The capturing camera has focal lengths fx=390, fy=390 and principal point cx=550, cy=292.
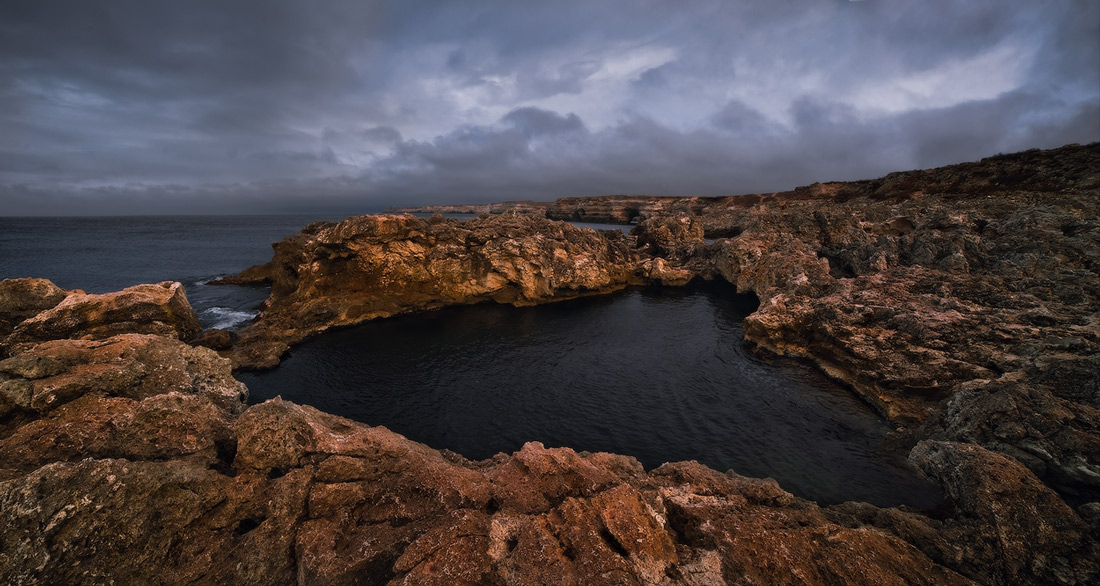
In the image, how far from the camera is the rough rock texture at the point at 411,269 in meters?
37.9

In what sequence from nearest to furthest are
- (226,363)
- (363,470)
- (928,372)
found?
(363,470) < (226,363) < (928,372)

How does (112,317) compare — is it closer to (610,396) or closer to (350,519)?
(350,519)

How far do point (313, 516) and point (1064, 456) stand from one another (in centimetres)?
2076

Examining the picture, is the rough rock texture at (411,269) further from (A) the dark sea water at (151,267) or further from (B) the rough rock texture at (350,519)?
(B) the rough rock texture at (350,519)

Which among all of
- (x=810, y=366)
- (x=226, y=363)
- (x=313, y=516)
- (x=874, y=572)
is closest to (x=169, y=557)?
(x=313, y=516)

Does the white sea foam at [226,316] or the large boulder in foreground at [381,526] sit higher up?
the large boulder in foreground at [381,526]

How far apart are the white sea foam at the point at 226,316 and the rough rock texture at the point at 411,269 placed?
6.77 feet

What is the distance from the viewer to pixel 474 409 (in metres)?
23.1

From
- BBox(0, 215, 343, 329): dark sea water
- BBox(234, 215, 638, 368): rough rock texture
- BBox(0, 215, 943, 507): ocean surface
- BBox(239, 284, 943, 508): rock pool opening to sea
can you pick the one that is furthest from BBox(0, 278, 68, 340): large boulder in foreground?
BBox(0, 215, 343, 329): dark sea water

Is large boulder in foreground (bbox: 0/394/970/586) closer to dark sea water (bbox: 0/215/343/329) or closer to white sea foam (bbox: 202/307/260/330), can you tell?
white sea foam (bbox: 202/307/260/330)

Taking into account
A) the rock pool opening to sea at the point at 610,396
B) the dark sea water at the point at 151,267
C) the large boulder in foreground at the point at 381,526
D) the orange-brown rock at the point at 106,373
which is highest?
the orange-brown rock at the point at 106,373

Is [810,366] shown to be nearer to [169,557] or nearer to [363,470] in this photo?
[363,470]

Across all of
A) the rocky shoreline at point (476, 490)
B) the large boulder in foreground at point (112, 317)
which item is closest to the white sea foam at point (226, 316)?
the large boulder in foreground at point (112, 317)

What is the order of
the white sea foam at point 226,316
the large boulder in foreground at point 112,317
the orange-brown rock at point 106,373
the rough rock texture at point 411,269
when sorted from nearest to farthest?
the orange-brown rock at point 106,373
the large boulder in foreground at point 112,317
the white sea foam at point 226,316
the rough rock texture at point 411,269
